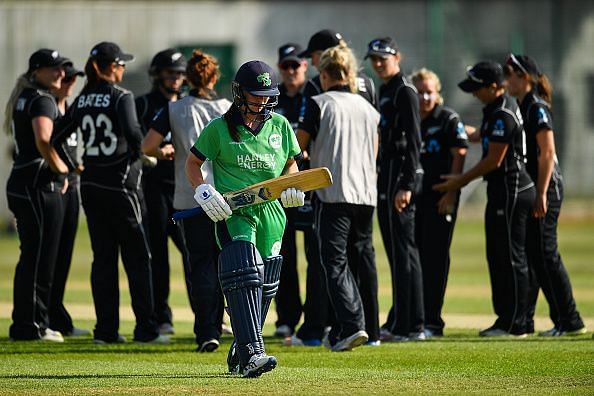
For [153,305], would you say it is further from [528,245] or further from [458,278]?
[458,278]

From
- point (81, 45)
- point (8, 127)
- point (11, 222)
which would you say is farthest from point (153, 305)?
point (81, 45)

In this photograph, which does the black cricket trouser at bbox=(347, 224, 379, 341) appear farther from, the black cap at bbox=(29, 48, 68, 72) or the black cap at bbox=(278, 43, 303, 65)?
the black cap at bbox=(29, 48, 68, 72)

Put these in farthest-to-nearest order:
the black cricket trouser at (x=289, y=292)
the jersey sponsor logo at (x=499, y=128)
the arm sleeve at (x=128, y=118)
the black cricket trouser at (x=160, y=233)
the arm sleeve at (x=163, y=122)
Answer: the black cricket trouser at (x=160, y=233) → the black cricket trouser at (x=289, y=292) → the jersey sponsor logo at (x=499, y=128) → the arm sleeve at (x=128, y=118) → the arm sleeve at (x=163, y=122)

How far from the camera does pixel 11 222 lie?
25359 millimetres

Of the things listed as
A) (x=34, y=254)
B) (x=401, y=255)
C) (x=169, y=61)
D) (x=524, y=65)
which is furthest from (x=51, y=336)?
(x=524, y=65)

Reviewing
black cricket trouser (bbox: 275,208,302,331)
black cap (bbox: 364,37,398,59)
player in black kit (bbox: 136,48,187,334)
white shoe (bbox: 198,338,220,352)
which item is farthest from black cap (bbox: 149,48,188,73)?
white shoe (bbox: 198,338,220,352)

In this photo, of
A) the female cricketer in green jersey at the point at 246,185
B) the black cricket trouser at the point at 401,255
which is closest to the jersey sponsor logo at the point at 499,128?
the black cricket trouser at the point at 401,255

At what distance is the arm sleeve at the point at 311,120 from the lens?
375 inches

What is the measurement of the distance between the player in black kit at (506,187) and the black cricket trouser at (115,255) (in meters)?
2.66

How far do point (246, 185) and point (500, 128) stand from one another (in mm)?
3275

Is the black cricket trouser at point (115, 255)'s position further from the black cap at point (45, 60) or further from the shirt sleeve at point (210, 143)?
the shirt sleeve at point (210, 143)

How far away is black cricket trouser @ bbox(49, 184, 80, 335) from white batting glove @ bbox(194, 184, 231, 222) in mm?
3249

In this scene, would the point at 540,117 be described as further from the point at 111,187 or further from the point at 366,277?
the point at 111,187

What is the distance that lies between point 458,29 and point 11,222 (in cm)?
1166
